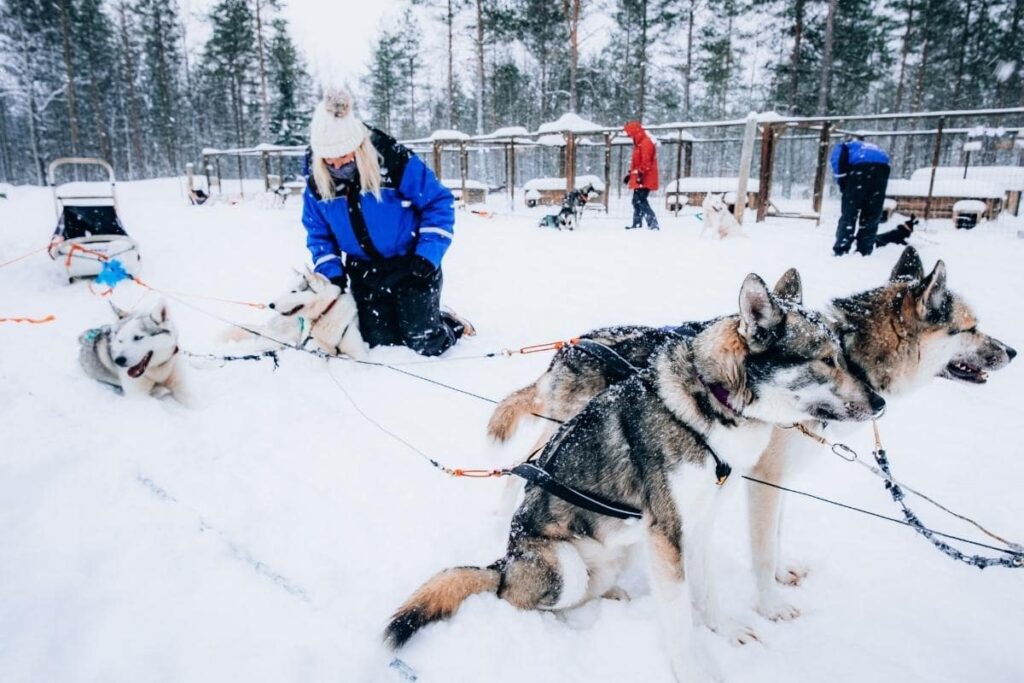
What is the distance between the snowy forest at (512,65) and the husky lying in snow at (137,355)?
56.2 feet

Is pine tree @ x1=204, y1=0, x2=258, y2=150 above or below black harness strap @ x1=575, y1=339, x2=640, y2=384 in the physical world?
above

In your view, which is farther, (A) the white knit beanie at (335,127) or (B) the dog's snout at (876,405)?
(A) the white knit beanie at (335,127)

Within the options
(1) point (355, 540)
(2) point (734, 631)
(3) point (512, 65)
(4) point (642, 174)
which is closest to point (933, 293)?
(2) point (734, 631)

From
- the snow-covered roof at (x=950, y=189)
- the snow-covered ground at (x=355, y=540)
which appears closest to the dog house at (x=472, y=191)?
the snow-covered roof at (x=950, y=189)

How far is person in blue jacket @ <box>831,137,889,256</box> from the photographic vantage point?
6230mm

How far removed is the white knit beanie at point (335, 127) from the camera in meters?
3.34

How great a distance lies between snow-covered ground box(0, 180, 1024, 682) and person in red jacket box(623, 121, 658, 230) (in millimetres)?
5882

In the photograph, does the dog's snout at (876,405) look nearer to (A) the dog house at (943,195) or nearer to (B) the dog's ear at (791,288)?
(B) the dog's ear at (791,288)

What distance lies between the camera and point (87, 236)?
677cm

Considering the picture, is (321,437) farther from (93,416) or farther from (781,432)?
(781,432)

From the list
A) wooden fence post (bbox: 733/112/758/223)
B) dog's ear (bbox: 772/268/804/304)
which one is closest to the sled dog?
wooden fence post (bbox: 733/112/758/223)

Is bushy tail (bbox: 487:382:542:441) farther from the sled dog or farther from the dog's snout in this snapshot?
the sled dog

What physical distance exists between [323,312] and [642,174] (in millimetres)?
7502

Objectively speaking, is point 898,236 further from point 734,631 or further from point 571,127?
point 571,127
